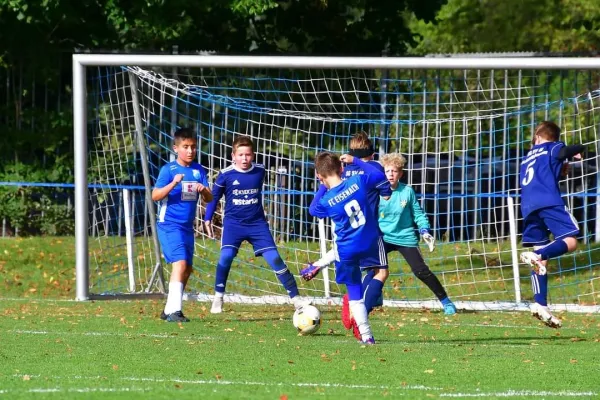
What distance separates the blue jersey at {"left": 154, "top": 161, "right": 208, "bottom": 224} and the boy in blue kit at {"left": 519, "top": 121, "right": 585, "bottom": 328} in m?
3.23

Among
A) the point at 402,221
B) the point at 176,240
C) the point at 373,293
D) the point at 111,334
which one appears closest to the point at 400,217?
the point at 402,221

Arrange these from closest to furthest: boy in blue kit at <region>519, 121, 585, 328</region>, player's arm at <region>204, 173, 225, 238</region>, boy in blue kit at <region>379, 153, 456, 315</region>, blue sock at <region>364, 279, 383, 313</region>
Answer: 1. boy in blue kit at <region>519, 121, 585, 328</region>
2. blue sock at <region>364, 279, 383, 313</region>
3. player's arm at <region>204, 173, 225, 238</region>
4. boy in blue kit at <region>379, 153, 456, 315</region>

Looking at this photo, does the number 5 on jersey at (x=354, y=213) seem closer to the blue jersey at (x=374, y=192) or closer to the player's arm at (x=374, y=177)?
the blue jersey at (x=374, y=192)

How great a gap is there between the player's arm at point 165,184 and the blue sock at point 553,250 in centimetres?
349

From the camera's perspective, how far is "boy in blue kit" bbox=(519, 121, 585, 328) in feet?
37.1

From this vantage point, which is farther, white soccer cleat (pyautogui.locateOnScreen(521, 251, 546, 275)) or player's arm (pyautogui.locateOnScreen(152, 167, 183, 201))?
player's arm (pyautogui.locateOnScreen(152, 167, 183, 201))

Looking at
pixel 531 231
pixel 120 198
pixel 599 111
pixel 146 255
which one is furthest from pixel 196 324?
pixel 599 111

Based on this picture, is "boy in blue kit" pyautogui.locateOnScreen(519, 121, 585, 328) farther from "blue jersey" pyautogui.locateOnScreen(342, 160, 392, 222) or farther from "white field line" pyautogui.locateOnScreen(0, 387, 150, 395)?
"white field line" pyautogui.locateOnScreen(0, 387, 150, 395)

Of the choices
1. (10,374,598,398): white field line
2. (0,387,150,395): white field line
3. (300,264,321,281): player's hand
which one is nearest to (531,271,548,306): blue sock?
(300,264,321,281): player's hand

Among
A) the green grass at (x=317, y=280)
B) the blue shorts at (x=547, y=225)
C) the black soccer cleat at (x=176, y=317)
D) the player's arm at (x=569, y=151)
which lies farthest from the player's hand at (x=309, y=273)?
the green grass at (x=317, y=280)

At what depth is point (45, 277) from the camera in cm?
1686

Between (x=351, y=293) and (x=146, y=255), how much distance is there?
21.5ft

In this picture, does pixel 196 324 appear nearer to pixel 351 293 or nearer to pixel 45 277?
pixel 351 293

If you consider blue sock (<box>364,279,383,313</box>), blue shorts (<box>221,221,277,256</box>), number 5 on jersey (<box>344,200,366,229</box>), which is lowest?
blue sock (<box>364,279,383,313</box>)
